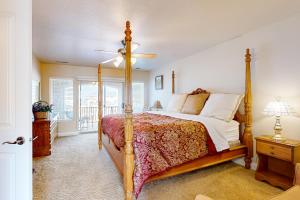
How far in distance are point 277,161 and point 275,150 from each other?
45cm

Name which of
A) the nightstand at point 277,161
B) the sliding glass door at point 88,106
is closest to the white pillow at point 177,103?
the nightstand at point 277,161

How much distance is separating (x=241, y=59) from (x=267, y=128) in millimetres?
1269

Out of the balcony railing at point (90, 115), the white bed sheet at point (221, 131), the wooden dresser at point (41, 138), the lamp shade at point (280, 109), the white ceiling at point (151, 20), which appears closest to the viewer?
the white ceiling at point (151, 20)

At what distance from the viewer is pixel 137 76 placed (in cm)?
638

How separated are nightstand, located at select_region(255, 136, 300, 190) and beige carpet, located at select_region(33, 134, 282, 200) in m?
0.12

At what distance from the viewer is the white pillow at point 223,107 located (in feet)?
9.34

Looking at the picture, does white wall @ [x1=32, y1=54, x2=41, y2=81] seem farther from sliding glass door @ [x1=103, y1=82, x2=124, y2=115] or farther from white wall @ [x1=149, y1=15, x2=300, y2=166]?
white wall @ [x1=149, y1=15, x2=300, y2=166]

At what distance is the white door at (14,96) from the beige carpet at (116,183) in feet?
3.04

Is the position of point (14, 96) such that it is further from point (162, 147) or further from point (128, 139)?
point (162, 147)

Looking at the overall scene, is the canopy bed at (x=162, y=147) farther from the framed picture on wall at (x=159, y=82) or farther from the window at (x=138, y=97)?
the window at (x=138, y=97)

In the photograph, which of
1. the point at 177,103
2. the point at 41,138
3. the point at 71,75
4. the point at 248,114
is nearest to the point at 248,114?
the point at 248,114

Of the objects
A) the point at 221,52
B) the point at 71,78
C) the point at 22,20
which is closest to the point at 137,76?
the point at 71,78

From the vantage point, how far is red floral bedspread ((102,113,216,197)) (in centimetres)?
203

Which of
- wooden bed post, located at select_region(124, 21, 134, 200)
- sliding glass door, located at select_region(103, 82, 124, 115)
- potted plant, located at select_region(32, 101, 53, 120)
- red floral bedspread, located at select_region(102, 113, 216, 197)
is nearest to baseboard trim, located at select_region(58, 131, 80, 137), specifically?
sliding glass door, located at select_region(103, 82, 124, 115)
